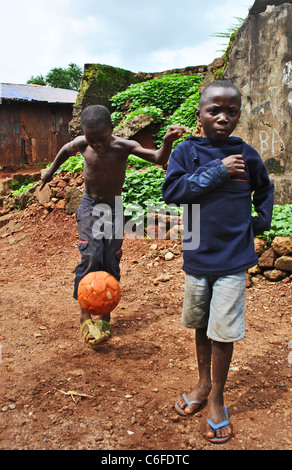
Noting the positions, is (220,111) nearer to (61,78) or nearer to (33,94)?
(33,94)

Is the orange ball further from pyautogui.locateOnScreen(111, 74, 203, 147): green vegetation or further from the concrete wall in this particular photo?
pyautogui.locateOnScreen(111, 74, 203, 147): green vegetation

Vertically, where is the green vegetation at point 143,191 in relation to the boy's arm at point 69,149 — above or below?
below

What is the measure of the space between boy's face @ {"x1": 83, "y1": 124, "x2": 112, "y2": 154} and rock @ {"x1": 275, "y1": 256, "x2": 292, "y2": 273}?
227 centimetres

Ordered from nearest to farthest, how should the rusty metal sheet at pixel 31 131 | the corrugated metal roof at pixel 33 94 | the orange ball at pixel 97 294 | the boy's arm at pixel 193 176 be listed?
the boy's arm at pixel 193 176
the orange ball at pixel 97 294
the rusty metal sheet at pixel 31 131
the corrugated metal roof at pixel 33 94

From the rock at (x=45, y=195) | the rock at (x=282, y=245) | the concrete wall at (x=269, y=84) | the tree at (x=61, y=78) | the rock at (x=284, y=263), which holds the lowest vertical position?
the rock at (x=284, y=263)

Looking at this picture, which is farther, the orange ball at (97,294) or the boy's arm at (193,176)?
the orange ball at (97,294)

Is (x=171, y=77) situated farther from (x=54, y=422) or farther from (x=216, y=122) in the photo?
(x=54, y=422)

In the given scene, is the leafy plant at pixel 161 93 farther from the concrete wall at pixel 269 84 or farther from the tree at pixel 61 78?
the tree at pixel 61 78

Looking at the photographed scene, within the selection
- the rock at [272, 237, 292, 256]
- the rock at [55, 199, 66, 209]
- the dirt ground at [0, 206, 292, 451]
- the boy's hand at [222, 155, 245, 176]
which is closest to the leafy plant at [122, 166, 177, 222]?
the dirt ground at [0, 206, 292, 451]

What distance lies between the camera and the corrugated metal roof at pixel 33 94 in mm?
15344

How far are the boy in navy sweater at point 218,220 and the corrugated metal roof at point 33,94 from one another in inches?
572

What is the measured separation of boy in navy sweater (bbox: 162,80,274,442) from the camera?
1.97 m

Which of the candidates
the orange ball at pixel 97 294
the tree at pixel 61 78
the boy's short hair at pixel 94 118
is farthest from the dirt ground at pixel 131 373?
the tree at pixel 61 78
